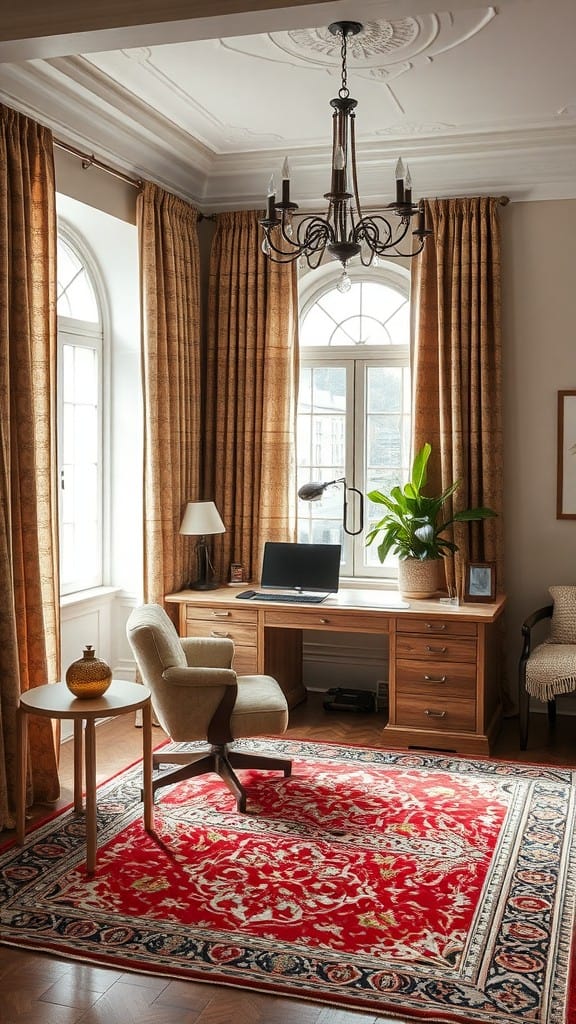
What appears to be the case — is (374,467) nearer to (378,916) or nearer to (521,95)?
(521,95)

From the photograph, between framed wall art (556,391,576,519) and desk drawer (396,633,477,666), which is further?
framed wall art (556,391,576,519)

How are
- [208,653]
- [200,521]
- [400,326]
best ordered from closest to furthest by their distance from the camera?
[208,653], [200,521], [400,326]

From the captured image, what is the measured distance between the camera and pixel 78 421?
532cm

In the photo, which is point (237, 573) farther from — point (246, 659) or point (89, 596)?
point (89, 596)

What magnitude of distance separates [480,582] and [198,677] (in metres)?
1.81

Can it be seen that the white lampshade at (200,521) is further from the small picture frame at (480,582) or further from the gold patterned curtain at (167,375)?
the small picture frame at (480,582)

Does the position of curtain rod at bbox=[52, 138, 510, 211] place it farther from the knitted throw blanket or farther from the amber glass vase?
the knitted throw blanket

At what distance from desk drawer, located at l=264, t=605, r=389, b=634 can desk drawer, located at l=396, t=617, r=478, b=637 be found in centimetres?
10

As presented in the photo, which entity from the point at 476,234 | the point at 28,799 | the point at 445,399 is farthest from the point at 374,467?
the point at 28,799

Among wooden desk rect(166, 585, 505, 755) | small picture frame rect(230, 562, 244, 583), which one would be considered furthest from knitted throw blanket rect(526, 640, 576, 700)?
small picture frame rect(230, 562, 244, 583)

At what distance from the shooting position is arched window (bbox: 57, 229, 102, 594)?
5.14m

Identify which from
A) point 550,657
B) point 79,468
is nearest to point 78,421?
point 79,468

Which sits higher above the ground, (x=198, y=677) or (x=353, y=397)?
(x=353, y=397)

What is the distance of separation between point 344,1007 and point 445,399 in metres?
3.43
